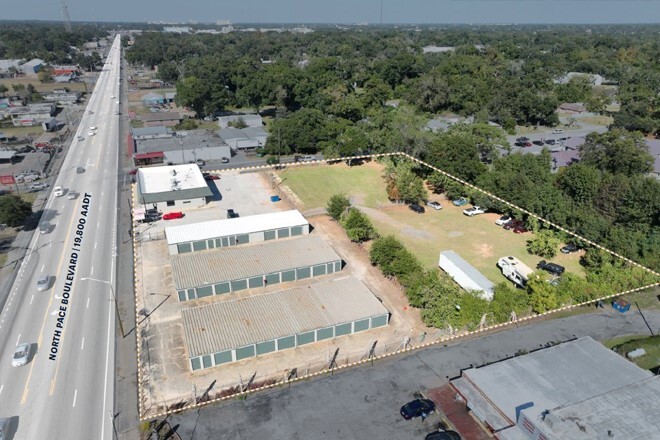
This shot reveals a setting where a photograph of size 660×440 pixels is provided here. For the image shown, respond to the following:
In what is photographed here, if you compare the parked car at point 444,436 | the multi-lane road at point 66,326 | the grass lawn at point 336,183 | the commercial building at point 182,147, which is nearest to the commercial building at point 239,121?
the commercial building at point 182,147

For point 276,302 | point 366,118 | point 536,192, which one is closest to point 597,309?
point 536,192

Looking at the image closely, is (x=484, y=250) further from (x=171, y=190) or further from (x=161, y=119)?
(x=161, y=119)

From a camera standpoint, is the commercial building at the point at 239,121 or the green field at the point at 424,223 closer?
the green field at the point at 424,223

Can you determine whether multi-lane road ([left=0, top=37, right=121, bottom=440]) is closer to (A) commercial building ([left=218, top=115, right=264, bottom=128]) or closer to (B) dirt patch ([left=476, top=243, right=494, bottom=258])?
(B) dirt patch ([left=476, top=243, right=494, bottom=258])

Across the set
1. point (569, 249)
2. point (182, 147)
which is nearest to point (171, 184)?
point (182, 147)

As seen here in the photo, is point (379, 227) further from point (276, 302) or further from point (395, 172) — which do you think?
point (276, 302)

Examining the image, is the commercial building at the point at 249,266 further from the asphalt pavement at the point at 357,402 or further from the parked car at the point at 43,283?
the parked car at the point at 43,283

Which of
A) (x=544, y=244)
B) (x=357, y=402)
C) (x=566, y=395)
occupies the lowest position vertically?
(x=357, y=402)
